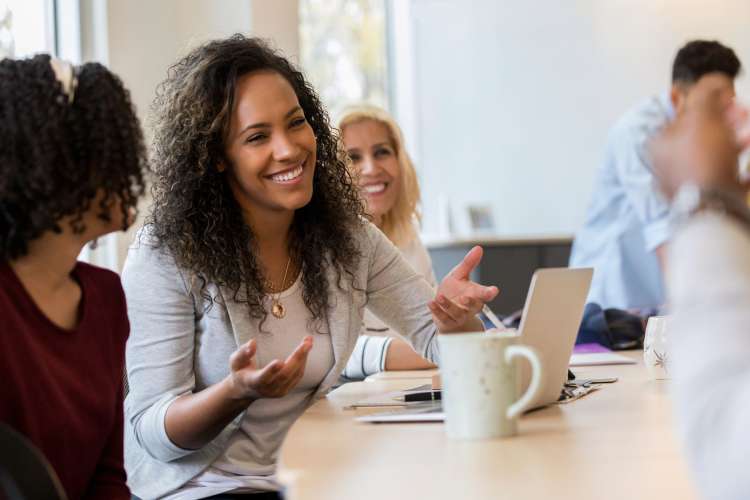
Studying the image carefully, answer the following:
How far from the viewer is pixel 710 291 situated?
0.76 meters

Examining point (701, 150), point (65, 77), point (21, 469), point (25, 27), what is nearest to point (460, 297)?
point (65, 77)

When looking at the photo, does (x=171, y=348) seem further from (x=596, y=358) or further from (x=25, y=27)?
(x=25, y=27)

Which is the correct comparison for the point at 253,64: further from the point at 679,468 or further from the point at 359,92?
the point at 359,92

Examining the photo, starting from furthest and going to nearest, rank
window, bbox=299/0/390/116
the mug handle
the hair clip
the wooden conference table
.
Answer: window, bbox=299/0/390/116 → the hair clip → the mug handle → the wooden conference table

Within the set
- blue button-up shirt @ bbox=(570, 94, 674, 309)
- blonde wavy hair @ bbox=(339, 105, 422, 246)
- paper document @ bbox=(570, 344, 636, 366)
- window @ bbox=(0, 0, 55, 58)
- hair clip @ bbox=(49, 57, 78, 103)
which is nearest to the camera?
hair clip @ bbox=(49, 57, 78, 103)

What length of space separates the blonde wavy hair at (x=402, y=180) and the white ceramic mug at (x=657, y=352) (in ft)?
4.79

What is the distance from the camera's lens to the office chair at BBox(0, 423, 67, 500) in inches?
39.9

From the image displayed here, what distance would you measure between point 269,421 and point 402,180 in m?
1.63

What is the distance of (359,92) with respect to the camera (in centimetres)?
600

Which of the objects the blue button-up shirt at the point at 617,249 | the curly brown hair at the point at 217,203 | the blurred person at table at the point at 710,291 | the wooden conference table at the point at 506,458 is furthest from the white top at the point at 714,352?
the blue button-up shirt at the point at 617,249

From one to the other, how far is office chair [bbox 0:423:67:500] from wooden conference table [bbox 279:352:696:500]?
23cm

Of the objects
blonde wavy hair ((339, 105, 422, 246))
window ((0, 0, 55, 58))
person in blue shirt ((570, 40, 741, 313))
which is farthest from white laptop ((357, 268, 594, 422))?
person in blue shirt ((570, 40, 741, 313))

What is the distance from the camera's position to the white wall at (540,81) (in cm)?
590

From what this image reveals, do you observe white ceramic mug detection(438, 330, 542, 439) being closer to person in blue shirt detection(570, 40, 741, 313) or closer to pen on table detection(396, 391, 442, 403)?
pen on table detection(396, 391, 442, 403)
